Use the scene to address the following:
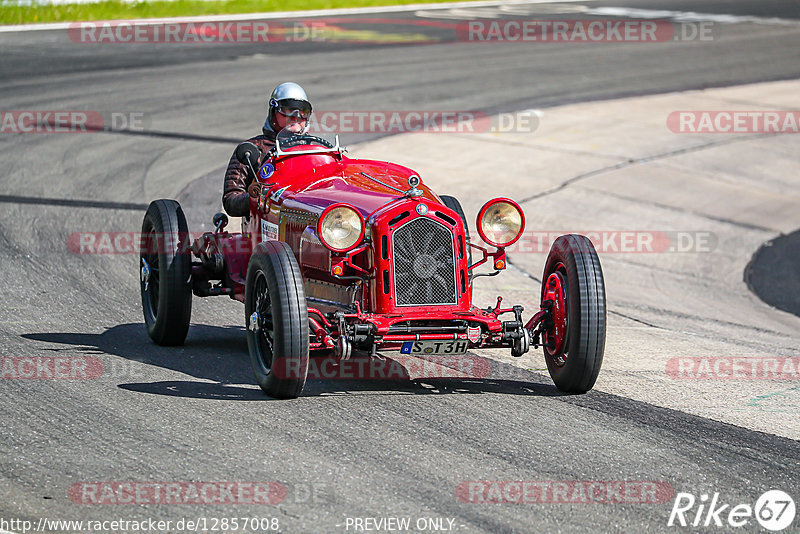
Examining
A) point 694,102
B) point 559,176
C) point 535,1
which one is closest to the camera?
point 559,176

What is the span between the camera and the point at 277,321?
22.6 feet

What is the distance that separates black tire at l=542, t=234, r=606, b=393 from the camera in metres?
7.22

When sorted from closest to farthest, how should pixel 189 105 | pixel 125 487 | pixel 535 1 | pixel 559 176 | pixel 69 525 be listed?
pixel 69 525
pixel 125 487
pixel 559 176
pixel 189 105
pixel 535 1

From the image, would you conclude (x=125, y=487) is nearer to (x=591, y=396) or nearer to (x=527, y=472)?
(x=527, y=472)

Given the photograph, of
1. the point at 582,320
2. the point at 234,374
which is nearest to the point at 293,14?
the point at 234,374

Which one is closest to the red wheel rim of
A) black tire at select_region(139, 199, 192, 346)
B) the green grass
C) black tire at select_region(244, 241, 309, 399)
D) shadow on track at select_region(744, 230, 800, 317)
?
black tire at select_region(244, 241, 309, 399)

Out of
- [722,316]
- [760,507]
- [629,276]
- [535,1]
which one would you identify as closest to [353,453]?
[760,507]

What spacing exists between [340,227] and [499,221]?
1.10m

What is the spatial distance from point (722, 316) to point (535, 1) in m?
26.4

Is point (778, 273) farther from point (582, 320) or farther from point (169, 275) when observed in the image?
point (169, 275)

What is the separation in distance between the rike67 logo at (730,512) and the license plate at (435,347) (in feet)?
5.78

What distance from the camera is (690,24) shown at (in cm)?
3075

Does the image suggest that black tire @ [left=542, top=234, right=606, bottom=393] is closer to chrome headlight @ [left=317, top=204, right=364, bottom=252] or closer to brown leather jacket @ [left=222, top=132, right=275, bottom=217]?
chrome headlight @ [left=317, top=204, right=364, bottom=252]

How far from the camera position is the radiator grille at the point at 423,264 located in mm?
7344
